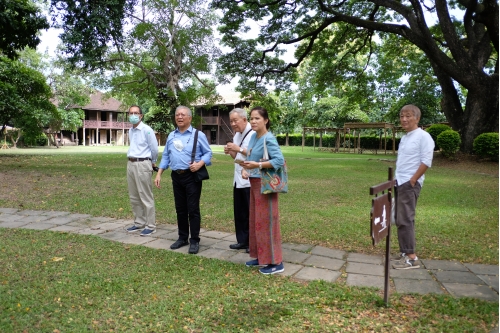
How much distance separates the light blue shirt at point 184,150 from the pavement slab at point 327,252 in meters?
1.65

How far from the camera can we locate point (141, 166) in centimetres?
549

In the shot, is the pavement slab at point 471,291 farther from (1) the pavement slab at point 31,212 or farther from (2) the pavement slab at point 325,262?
(1) the pavement slab at point 31,212

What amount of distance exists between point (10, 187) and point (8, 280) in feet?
22.0

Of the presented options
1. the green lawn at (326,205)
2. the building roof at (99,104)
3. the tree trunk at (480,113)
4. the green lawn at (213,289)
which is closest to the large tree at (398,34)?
the tree trunk at (480,113)

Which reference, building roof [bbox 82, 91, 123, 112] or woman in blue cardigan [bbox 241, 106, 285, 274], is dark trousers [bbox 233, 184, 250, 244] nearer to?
woman in blue cardigan [bbox 241, 106, 285, 274]

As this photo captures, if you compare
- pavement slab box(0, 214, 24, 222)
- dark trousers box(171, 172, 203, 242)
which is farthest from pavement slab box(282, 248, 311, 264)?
pavement slab box(0, 214, 24, 222)

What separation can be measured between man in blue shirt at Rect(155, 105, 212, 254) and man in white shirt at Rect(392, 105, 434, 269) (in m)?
2.18

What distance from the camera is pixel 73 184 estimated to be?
32.9ft

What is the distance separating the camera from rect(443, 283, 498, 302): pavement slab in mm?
3416

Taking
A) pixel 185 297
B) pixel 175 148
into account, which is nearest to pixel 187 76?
pixel 175 148

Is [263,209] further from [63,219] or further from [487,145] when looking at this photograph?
[487,145]

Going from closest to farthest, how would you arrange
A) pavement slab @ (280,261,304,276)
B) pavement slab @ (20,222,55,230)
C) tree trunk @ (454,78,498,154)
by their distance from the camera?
pavement slab @ (280,261,304,276)
pavement slab @ (20,222,55,230)
tree trunk @ (454,78,498,154)

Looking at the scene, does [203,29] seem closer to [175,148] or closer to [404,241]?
[175,148]

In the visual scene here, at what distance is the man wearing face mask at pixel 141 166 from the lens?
18.0 ft
